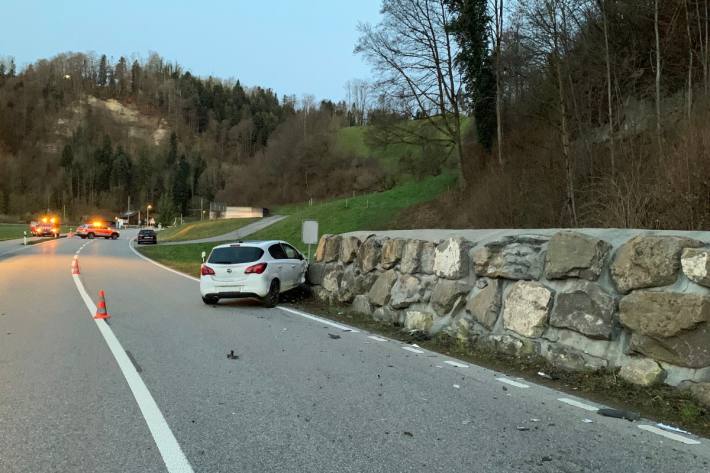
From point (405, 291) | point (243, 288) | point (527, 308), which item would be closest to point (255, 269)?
point (243, 288)

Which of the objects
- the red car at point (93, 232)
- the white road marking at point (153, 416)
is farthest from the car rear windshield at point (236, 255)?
the red car at point (93, 232)

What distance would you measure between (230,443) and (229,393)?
155 cm

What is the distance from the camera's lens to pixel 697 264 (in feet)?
19.2

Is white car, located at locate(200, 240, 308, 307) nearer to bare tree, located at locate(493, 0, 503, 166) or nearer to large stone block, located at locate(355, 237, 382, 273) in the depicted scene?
large stone block, located at locate(355, 237, 382, 273)

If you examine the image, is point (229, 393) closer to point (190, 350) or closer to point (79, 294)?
point (190, 350)

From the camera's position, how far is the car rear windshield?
1397 cm

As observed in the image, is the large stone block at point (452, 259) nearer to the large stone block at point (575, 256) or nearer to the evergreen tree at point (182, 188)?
the large stone block at point (575, 256)

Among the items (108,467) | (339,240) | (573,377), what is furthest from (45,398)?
(339,240)

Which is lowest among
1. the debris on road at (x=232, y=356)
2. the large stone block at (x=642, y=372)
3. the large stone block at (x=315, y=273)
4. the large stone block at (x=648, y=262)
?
the debris on road at (x=232, y=356)

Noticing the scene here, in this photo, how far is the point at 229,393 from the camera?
6211 mm

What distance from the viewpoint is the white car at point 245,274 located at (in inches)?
539

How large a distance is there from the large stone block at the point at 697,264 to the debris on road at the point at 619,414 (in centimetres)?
150

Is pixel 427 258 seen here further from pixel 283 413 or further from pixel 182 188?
pixel 182 188

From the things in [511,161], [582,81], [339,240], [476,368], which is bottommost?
[476,368]
